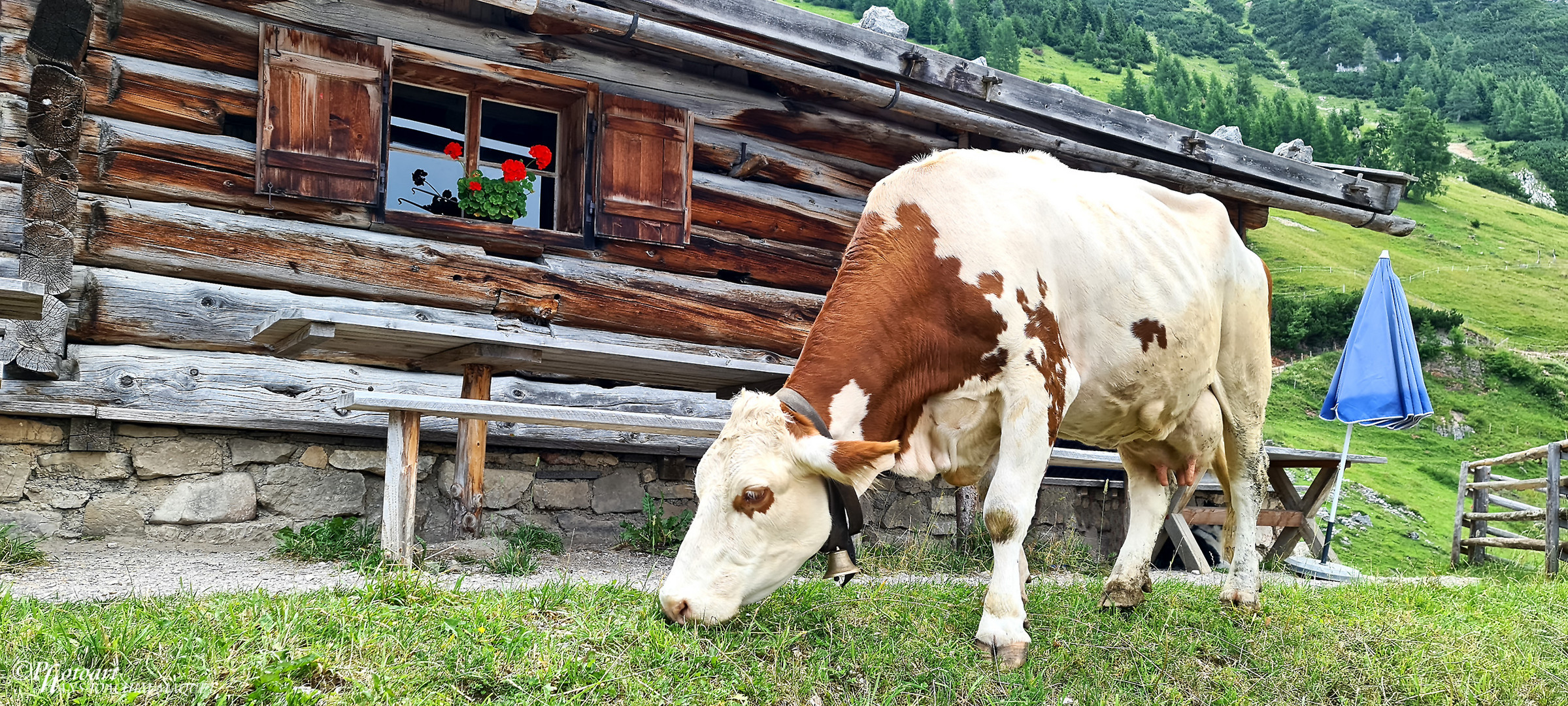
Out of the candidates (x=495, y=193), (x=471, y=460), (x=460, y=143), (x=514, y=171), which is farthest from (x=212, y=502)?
(x=460, y=143)

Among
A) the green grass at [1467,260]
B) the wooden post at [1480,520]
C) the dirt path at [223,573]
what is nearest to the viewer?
the dirt path at [223,573]

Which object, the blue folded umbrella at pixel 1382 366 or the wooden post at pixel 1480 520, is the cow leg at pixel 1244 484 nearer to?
the blue folded umbrella at pixel 1382 366

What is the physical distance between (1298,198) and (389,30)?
746 cm

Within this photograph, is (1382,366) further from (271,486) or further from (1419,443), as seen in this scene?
(1419,443)

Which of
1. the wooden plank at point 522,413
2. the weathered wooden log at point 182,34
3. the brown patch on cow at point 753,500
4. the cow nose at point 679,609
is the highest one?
the weathered wooden log at point 182,34

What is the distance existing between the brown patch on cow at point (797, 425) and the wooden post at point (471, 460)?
245 cm

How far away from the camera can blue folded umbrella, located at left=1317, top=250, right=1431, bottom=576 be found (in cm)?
877

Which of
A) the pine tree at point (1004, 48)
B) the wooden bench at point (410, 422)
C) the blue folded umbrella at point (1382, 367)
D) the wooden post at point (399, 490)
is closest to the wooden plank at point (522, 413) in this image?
the wooden bench at point (410, 422)

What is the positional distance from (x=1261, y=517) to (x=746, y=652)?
609 cm

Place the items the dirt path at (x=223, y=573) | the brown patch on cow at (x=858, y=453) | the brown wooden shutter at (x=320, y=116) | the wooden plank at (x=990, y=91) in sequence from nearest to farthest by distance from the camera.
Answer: the brown patch on cow at (x=858, y=453) < the dirt path at (x=223, y=573) < the brown wooden shutter at (x=320, y=116) < the wooden plank at (x=990, y=91)

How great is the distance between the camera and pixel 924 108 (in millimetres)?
7012

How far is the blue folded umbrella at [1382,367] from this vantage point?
8766 millimetres

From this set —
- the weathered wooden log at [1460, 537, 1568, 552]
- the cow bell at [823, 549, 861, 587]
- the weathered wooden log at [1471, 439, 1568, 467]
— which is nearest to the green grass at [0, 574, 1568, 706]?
the cow bell at [823, 549, 861, 587]

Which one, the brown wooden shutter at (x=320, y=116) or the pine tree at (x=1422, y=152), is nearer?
the brown wooden shutter at (x=320, y=116)
